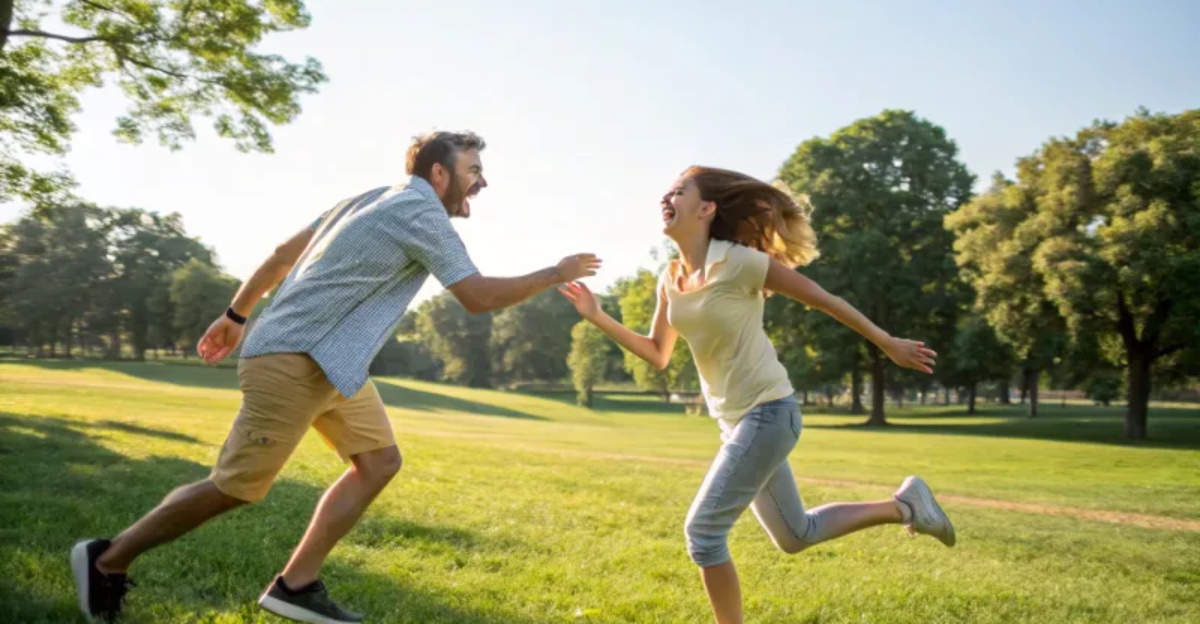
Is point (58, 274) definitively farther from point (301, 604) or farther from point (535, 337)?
point (301, 604)

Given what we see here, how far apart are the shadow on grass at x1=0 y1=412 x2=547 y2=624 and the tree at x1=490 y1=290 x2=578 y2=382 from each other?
280ft

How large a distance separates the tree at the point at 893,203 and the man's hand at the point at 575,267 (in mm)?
40598

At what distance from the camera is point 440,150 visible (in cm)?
431

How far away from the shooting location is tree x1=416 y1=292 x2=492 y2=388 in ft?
323

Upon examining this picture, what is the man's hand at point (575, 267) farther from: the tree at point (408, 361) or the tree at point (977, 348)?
the tree at point (408, 361)

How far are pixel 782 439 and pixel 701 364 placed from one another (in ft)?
1.94

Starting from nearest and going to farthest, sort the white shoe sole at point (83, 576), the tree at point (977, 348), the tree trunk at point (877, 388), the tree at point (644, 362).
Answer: the white shoe sole at point (83, 576), the tree at point (977, 348), the tree trunk at point (877, 388), the tree at point (644, 362)

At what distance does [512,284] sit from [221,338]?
5.88 ft

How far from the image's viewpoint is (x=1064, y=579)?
7426 mm

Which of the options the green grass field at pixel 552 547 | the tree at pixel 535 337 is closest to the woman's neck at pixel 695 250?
the green grass field at pixel 552 547

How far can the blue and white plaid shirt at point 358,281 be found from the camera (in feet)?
12.8

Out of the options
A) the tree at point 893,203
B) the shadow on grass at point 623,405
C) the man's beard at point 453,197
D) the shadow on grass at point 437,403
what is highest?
→ the tree at point 893,203

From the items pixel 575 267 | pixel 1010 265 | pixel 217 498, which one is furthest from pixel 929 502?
pixel 1010 265

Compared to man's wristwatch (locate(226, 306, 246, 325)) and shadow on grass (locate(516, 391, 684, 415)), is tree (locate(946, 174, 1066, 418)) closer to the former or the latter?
man's wristwatch (locate(226, 306, 246, 325))
